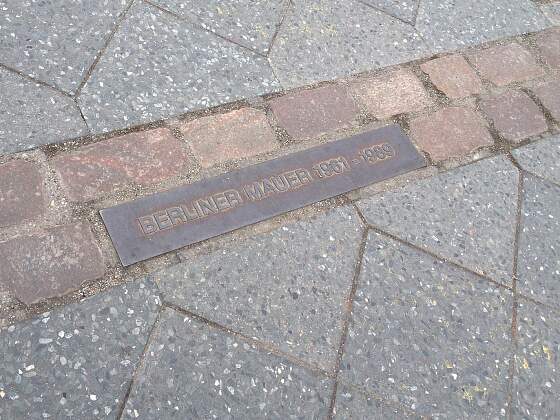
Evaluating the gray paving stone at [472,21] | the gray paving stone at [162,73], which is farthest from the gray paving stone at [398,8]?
the gray paving stone at [162,73]

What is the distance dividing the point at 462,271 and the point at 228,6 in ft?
4.59

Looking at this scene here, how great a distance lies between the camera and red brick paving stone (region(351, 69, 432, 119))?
2.13 metres

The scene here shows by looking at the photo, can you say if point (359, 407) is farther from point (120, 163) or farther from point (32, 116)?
point (32, 116)

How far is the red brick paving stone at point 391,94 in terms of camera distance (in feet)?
6.98

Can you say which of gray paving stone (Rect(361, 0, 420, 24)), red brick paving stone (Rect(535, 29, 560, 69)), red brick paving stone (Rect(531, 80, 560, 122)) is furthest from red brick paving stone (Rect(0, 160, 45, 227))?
red brick paving stone (Rect(535, 29, 560, 69))

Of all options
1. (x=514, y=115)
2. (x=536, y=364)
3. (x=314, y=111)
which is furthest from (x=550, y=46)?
(x=536, y=364)

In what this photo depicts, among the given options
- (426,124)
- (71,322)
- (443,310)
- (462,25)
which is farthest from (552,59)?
(71,322)

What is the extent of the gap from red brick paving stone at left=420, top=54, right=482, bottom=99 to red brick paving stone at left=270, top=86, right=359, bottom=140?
439mm

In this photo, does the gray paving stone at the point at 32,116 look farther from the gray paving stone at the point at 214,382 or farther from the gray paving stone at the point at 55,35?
the gray paving stone at the point at 214,382

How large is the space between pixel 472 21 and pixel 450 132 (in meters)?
0.76

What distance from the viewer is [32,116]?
1731 mm

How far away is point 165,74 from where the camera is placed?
196 cm

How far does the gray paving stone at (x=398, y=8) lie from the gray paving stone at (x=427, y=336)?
46.5 inches

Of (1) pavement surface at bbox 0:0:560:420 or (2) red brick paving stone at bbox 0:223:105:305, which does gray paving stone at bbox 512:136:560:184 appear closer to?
(1) pavement surface at bbox 0:0:560:420
